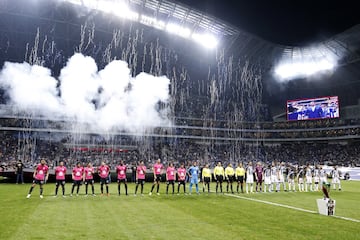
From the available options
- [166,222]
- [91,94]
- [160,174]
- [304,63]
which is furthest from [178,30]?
[166,222]

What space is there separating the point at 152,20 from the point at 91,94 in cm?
1507

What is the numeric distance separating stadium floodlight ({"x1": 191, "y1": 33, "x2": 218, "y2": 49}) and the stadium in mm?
170

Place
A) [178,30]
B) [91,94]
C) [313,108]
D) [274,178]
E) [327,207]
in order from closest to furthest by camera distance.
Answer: [327,207] < [274,178] < [91,94] < [178,30] < [313,108]

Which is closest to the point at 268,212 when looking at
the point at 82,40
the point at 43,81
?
the point at 43,81

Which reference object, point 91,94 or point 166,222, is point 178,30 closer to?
point 91,94

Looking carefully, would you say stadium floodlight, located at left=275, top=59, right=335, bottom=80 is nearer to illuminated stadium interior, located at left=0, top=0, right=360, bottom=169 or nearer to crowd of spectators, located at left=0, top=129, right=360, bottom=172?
illuminated stadium interior, located at left=0, top=0, right=360, bottom=169

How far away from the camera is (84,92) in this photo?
112 feet

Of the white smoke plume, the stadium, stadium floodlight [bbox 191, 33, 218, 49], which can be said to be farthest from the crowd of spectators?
stadium floodlight [bbox 191, 33, 218, 49]

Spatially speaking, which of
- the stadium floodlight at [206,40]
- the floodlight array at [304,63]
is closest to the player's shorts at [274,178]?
the stadium floodlight at [206,40]

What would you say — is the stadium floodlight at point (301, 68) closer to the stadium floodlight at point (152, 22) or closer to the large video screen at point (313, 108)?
the large video screen at point (313, 108)

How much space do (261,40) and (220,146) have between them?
2404 cm

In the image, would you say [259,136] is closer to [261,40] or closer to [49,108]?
[261,40]

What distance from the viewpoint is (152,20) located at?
42.9m

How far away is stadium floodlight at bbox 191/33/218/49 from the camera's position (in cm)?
4778
